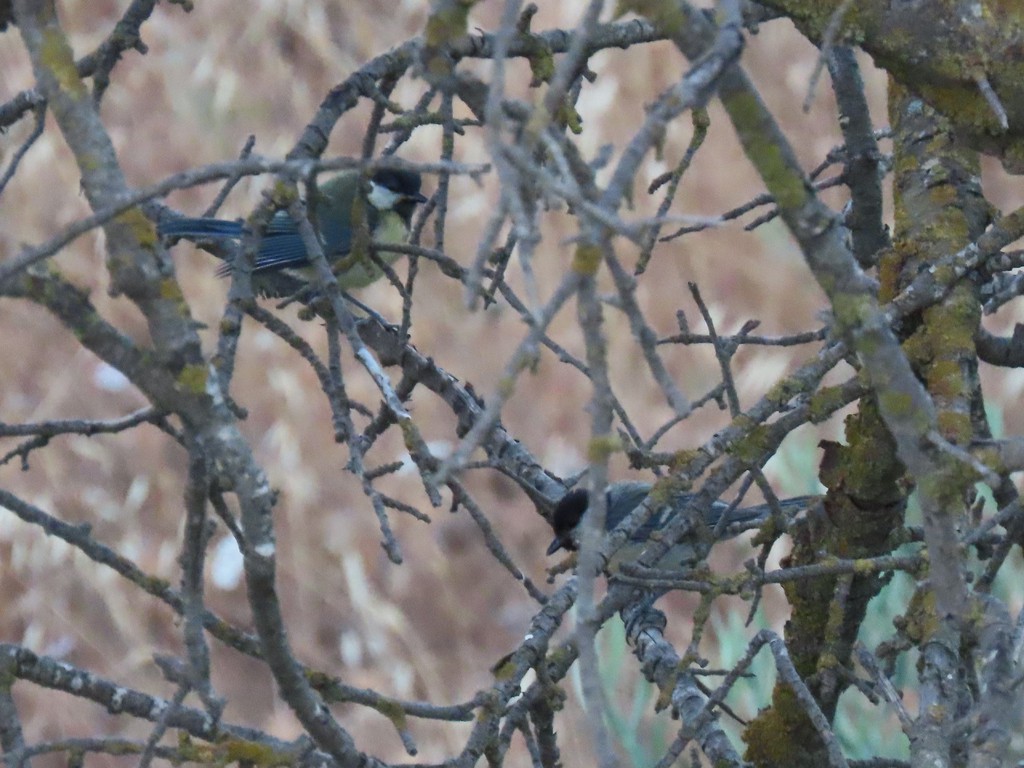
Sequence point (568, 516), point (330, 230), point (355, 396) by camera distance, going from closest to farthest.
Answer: point (568, 516)
point (330, 230)
point (355, 396)

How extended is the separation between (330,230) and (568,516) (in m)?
1.35

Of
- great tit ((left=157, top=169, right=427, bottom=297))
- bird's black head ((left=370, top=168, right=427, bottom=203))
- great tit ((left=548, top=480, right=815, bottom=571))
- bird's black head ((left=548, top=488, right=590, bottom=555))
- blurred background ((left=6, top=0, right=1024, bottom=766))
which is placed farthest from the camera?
blurred background ((left=6, top=0, right=1024, bottom=766))

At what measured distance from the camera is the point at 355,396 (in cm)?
520

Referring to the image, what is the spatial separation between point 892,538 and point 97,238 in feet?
14.8

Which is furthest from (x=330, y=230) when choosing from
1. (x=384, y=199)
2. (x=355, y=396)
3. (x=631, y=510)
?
(x=355, y=396)

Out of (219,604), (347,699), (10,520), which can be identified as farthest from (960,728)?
(10,520)

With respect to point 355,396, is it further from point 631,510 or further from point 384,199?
point 631,510

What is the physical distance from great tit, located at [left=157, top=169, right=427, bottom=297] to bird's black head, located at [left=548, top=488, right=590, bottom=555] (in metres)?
0.60

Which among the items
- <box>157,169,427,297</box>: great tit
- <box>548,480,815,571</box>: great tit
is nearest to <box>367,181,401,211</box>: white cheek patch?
<box>157,169,427,297</box>: great tit

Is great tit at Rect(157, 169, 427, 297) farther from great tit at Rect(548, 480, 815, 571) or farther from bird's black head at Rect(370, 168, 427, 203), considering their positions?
great tit at Rect(548, 480, 815, 571)

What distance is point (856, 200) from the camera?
226 cm

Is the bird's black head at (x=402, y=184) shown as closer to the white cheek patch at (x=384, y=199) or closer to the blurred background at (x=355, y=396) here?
the white cheek patch at (x=384, y=199)

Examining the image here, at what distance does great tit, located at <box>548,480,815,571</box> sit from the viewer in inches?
109

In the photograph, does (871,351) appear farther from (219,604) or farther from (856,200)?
(219,604)
